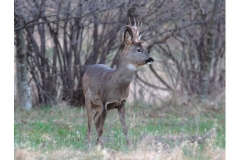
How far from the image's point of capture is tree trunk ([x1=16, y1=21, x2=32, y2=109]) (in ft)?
44.1

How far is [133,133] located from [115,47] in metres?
4.46

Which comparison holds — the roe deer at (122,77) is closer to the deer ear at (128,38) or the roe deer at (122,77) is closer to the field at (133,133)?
the deer ear at (128,38)

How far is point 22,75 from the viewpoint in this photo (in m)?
13.7

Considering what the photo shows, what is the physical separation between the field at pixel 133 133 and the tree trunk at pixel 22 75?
1.16ft

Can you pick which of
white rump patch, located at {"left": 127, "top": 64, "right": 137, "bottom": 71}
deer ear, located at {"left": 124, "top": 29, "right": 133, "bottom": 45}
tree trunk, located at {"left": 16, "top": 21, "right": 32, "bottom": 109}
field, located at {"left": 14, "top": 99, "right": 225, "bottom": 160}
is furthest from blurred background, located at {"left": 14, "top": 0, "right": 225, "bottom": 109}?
white rump patch, located at {"left": 127, "top": 64, "right": 137, "bottom": 71}

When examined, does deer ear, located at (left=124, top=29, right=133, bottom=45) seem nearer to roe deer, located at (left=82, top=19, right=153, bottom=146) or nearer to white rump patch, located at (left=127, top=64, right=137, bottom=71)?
roe deer, located at (left=82, top=19, right=153, bottom=146)

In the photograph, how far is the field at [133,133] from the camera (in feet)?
25.9

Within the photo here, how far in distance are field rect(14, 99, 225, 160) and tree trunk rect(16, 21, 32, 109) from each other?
35 centimetres

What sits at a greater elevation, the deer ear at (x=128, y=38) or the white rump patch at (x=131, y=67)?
the deer ear at (x=128, y=38)

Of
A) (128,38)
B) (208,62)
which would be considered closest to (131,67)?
(128,38)

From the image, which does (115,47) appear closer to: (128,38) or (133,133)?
(133,133)

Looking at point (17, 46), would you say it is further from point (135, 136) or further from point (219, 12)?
point (219, 12)

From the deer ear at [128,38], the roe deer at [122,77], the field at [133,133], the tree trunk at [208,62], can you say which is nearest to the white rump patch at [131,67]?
the roe deer at [122,77]

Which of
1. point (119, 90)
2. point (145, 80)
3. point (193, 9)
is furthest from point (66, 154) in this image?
point (145, 80)
